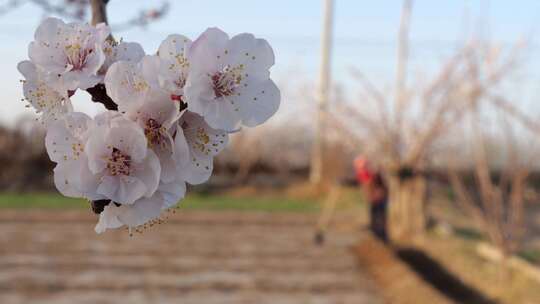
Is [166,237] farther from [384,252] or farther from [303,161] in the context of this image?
[303,161]

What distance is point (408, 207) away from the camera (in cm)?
966

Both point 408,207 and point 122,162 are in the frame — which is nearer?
point 122,162

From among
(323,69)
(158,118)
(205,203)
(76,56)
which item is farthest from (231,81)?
(323,69)

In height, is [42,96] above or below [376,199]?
above

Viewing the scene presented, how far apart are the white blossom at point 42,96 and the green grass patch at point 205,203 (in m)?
12.1

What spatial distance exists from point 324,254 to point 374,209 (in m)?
1.15

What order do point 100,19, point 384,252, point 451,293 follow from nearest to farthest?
point 100,19, point 451,293, point 384,252

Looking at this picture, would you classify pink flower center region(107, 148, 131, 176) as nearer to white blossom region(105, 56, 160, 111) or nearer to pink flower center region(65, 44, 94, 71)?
white blossom region(105, 56, 160, 111)

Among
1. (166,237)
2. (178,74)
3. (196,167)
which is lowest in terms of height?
(166,237)

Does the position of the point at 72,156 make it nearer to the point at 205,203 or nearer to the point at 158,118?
the point at 158,118

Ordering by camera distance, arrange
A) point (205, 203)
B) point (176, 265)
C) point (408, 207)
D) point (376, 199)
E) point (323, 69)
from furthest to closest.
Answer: point (323, 69)
point (205, 203)
point (408, 207)
point (376, 199)
point (176, 265)

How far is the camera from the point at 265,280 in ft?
23.2

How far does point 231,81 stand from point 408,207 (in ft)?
29.8

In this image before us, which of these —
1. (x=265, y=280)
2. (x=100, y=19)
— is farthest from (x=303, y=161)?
(x=100, y=19)
